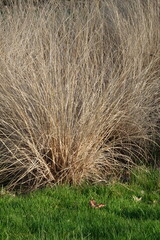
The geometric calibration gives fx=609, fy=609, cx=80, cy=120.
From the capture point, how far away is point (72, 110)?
5777 millimetres

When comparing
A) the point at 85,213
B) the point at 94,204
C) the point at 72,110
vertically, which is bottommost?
the point at 94,204

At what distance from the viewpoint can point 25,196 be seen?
207 inches

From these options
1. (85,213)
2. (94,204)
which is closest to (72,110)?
(94,204)

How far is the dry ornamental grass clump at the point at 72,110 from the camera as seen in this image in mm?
5562

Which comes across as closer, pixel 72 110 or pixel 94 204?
pixel 94 204

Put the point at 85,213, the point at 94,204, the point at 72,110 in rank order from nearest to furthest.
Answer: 1. the point at 85,213
2. the point at 94,204
3. the point at 72,110

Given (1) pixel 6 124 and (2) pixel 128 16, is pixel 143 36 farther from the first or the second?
(1) pixel 6 124

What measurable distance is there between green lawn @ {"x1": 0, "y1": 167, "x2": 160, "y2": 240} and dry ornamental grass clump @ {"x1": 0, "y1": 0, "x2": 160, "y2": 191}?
31cm

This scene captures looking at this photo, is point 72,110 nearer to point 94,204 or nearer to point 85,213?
point 94,204

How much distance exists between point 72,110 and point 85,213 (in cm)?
142

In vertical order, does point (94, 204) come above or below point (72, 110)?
below

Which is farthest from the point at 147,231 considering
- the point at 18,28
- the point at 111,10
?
the point at 111,10

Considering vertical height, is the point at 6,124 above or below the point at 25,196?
above

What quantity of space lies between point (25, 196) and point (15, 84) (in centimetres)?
114
